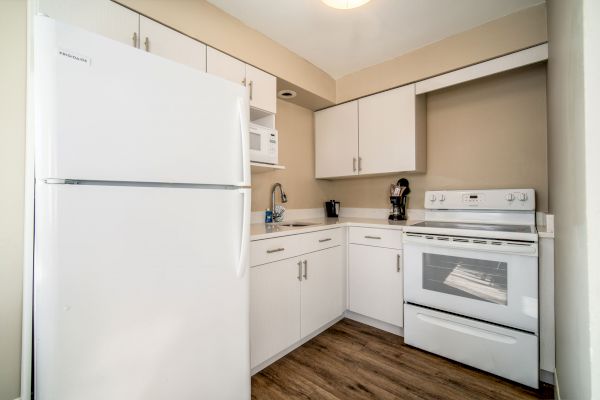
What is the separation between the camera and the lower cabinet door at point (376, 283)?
2.11 meters

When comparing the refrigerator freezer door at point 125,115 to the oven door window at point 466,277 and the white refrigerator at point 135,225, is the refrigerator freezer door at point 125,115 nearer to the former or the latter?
the white refrigerator at point 135,225

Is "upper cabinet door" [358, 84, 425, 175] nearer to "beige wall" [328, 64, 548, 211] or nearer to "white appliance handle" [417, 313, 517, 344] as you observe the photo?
"beige wall" [328, 64, 548, 211]

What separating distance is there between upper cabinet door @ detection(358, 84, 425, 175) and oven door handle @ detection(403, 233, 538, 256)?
0.72m

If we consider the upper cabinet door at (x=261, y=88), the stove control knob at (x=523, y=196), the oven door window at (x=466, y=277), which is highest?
the upper cabinet door at (x=261, y=88)

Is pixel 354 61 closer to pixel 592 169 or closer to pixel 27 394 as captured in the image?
pixel 592 169

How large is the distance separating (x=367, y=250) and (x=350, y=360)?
84 cm

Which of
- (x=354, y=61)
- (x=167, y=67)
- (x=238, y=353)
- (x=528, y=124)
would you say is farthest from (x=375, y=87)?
(x=238, y=353)

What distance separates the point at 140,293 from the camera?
97 cm

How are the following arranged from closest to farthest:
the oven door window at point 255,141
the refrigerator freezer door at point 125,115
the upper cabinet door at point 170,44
Answer: the refrigerator freezer door at point 125,115, the upper cabinet door at point 170,44, the oven door window at point 255,141

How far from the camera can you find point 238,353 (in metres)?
1.24

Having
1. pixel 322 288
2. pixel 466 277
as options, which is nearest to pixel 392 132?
pixel 466 277

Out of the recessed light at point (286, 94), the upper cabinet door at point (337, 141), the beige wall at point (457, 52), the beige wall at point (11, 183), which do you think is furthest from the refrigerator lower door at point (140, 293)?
the beige wall at point (457, 52)

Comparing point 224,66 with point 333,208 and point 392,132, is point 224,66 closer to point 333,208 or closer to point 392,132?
point 392,132

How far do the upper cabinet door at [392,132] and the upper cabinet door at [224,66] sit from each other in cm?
128
